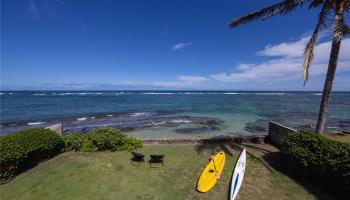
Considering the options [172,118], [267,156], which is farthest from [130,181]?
[172,118]

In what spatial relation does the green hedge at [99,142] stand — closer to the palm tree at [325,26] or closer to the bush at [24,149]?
the bush at [24,149]

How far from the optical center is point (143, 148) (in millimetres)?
11523

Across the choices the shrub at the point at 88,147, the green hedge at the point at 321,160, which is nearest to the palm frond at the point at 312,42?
the green hedge at the point at 321,160

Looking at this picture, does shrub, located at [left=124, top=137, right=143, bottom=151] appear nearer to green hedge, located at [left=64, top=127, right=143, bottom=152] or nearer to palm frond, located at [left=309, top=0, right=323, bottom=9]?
green hedge, located at [left=64, top=127, right=143, bottom=152]

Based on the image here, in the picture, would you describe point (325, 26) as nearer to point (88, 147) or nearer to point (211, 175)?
point (211, 175)

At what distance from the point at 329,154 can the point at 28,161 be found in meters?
12.4

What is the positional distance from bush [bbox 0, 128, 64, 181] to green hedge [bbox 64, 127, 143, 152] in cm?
90

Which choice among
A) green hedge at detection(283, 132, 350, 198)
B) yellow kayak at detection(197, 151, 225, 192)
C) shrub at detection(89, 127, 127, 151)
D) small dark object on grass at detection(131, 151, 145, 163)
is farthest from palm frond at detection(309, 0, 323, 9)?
shrub at detection(89, 127, 127, 151)

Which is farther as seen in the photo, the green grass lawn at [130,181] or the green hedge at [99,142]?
the green hedge at [99,142]

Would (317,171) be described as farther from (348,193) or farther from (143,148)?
(143,148)

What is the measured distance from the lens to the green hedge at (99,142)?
10742 millimetres

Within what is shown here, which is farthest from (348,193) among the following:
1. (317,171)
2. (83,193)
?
(83,193)

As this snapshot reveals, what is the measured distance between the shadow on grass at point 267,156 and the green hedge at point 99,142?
14.7 ft

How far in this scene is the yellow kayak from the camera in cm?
691
